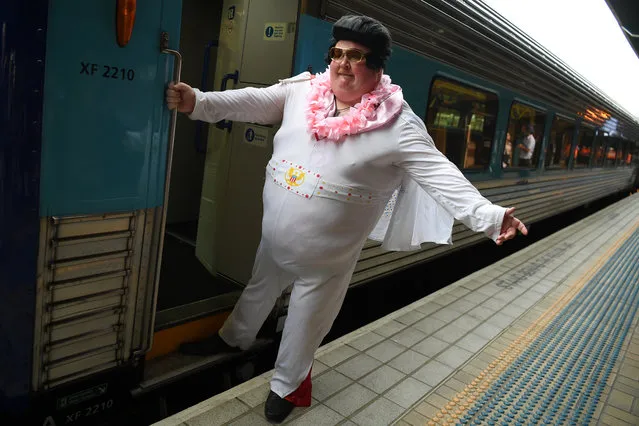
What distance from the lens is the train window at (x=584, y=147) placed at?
9.50 metres

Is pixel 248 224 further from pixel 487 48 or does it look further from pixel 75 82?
pixel 487 48

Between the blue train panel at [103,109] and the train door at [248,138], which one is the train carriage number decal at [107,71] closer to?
the blue train panel at [103,109]

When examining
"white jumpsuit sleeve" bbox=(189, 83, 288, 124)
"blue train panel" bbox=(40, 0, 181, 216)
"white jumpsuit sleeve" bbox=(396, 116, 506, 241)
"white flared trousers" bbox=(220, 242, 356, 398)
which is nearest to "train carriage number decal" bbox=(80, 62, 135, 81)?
"blue train panel" bbox=(40, 0, 181, 216)

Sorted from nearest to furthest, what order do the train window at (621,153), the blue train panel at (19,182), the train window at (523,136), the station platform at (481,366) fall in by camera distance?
the blue train panel at (19,182), the station platform at (481,366), the train window at (523,136), the train window at (621,153)

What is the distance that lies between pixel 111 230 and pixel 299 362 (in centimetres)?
110

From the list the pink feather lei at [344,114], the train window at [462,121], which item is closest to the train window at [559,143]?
the train window at [462,121]

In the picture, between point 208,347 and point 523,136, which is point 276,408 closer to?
point 208,347

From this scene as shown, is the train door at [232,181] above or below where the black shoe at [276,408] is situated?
above

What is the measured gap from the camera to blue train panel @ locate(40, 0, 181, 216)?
178 centimetres

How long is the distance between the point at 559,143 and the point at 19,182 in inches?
327

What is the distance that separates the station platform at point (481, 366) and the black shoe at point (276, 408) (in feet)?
0.17

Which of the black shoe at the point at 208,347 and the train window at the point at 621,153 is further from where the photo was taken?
the train window at the point at 621,153

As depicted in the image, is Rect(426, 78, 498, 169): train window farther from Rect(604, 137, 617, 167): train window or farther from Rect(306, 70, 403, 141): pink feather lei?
Rect(604, 137, 617, 167): train window

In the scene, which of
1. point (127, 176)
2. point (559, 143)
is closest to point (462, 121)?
point (127, 176)
